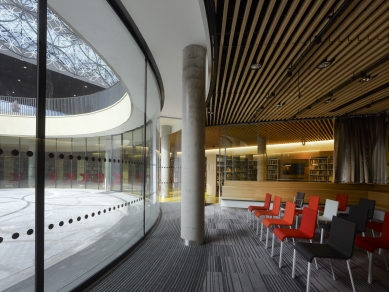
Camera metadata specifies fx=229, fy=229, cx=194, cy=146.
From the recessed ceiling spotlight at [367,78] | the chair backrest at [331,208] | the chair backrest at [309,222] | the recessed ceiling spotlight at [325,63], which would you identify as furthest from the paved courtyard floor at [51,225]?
the recessed ceiling spotlight at [367,78]

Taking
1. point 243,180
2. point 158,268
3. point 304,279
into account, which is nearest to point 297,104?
point 243,180

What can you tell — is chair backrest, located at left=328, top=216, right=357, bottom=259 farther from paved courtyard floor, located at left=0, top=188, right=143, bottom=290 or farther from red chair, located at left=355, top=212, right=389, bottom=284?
paved courtyard floor, located at left=0, top=188, right=143, bottom=290

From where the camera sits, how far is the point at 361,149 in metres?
8.63

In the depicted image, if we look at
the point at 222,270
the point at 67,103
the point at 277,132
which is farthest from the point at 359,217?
the point at 277,132

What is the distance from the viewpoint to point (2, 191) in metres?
2.00

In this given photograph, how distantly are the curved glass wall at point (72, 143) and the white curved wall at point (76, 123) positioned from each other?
11 mm

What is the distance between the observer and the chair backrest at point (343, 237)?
2812 millimetres

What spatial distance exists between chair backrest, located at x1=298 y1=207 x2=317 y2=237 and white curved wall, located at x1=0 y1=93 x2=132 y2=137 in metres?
3.67

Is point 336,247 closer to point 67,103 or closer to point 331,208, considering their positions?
point 331,208

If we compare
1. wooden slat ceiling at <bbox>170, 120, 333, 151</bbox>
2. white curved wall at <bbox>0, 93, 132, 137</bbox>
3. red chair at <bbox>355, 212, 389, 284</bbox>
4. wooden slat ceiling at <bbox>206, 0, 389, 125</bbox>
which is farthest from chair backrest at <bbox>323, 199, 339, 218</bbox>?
wooden slat ceiling at <bbox>170, 120, 333, 151</bbox>

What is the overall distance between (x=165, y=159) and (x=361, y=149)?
8704mm

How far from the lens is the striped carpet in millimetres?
2998

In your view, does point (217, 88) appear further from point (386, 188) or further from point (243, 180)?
point (386, 188)

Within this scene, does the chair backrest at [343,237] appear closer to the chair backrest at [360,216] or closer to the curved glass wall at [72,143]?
the chair backrest at [360,216]
